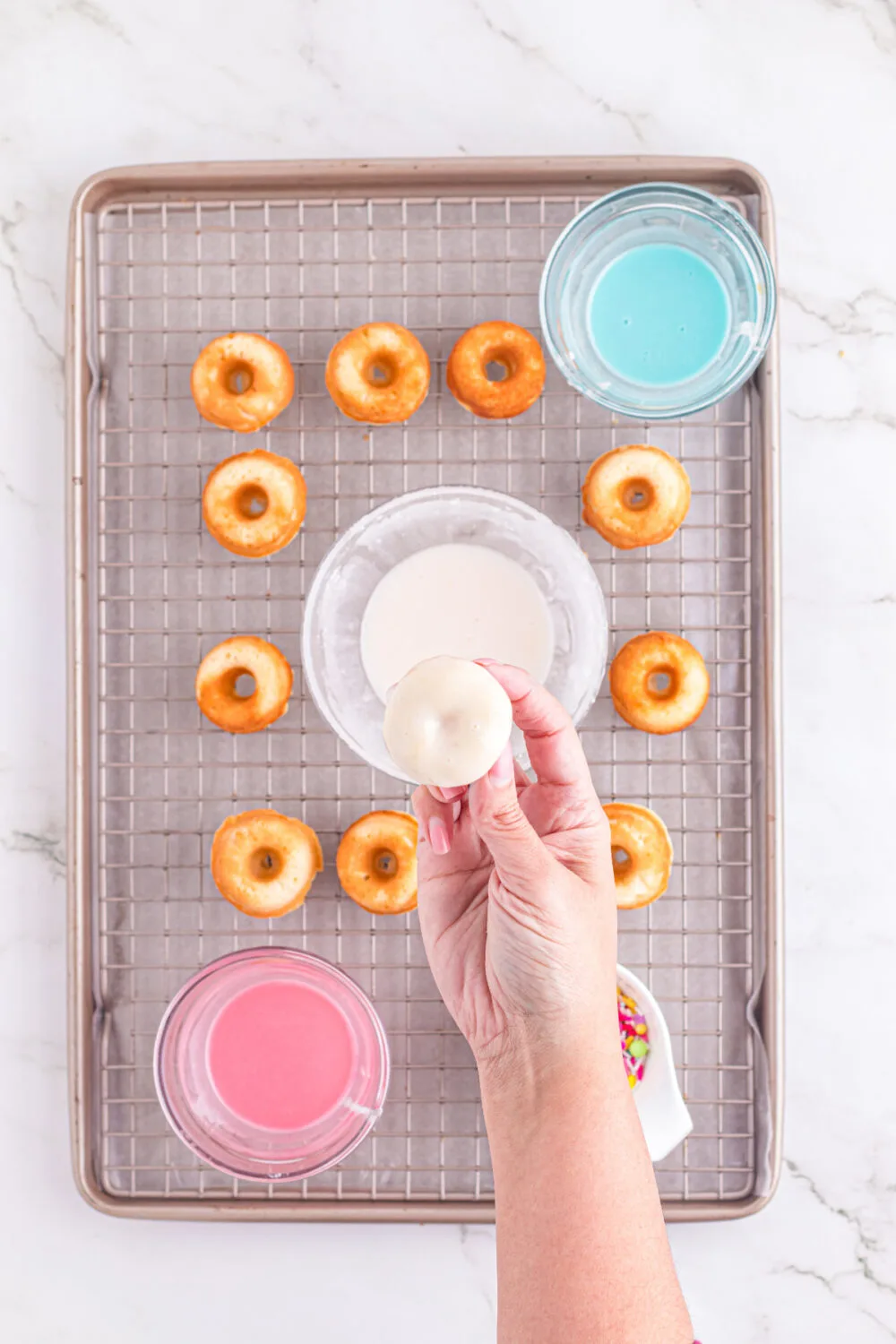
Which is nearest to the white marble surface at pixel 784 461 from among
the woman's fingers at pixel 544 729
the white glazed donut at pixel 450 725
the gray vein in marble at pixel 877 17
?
the gray vein in marble at pixel 877 17

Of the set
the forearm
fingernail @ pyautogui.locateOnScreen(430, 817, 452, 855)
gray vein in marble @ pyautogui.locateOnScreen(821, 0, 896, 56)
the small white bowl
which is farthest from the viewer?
gray vein in marble @ pyautogui.locateOnScreen(821, 0, 896, 56)

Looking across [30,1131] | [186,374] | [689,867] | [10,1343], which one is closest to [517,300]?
[186,374]

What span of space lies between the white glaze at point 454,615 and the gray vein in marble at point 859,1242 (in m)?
0.74

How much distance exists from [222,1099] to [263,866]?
0.27m

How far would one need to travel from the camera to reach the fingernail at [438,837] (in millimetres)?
981

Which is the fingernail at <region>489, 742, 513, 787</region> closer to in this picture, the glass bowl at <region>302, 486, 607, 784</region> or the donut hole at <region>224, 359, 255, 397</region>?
the glass bowl at <region>302, 486, 607, 784</region>

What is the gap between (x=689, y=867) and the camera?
1.26 meters

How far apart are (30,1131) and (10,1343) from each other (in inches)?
11.0

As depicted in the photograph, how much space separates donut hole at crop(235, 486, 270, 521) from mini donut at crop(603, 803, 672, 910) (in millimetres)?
533

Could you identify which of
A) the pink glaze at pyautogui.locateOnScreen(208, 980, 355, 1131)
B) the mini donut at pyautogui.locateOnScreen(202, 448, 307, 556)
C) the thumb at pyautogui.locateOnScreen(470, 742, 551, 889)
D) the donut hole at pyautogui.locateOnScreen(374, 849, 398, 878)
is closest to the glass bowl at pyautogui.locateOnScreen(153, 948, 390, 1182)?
the pink glaze at pyautogui.locateOnScreen(208, 980, 355, 1131)

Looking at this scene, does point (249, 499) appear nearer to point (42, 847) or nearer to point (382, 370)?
Result: point (382, 370)

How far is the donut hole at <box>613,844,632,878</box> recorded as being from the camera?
1210 millimetres

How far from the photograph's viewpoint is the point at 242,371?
1.23 metres

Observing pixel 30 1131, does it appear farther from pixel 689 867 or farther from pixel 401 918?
pixel 689 867
